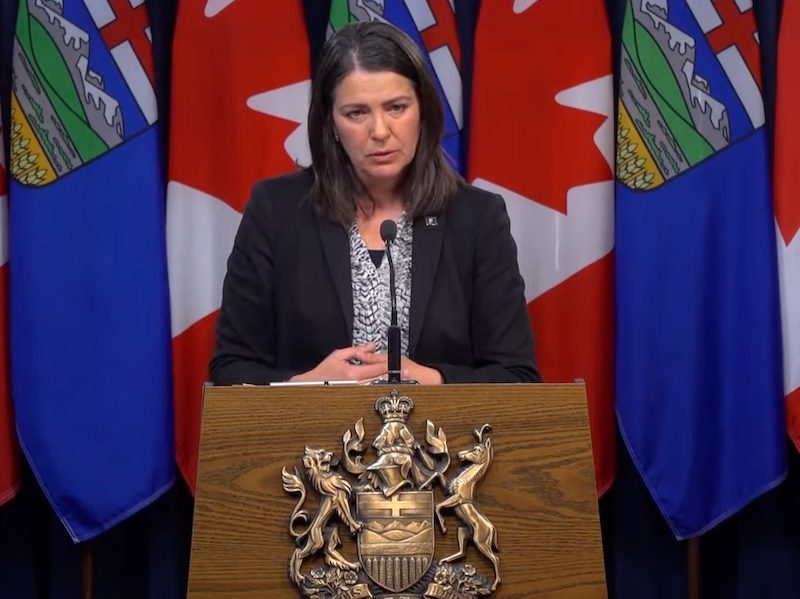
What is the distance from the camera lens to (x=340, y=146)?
87.1 inches

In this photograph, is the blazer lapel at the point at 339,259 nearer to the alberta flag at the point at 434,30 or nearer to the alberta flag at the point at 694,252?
the alberta flag at the point at 434,30

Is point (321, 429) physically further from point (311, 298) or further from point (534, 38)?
point (534, 38)

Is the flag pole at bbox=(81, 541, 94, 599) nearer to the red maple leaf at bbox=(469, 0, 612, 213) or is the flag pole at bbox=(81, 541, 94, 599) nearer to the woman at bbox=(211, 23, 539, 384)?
the woman at bbox=(211, 23, 539, 384)

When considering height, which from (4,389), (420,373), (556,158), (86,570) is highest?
(556,158)

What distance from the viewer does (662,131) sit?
288cm

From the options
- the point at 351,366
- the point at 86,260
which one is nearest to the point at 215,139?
the point at 86,260

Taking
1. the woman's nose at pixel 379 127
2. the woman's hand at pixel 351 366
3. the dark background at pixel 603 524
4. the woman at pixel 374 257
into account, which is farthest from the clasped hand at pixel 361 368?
the dark background at pixel 603 524

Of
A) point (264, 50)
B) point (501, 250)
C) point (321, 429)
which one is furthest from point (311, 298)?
point (264, 50)

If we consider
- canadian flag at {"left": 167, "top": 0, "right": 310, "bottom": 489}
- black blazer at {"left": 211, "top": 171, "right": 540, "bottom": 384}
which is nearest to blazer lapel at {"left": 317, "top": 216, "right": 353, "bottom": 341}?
black blazer at {"left": 211, "top": 171, "right": 540, "bottom": 384}

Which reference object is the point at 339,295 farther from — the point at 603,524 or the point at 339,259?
the point at 603,524

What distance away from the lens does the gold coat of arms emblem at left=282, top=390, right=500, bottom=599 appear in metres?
1.43

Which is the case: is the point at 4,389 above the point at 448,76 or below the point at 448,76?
below

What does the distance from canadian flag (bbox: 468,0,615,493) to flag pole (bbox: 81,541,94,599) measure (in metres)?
1.29

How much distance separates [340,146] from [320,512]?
37.4 inches
